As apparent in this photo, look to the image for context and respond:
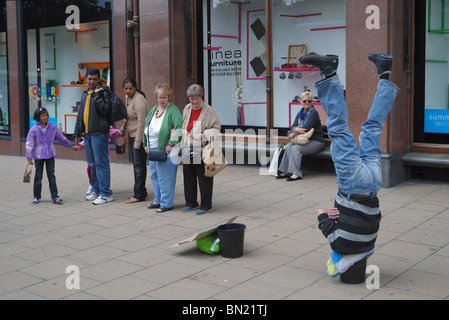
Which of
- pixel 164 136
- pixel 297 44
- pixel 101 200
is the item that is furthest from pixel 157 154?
pixel 297 44

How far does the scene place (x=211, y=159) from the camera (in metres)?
7.82

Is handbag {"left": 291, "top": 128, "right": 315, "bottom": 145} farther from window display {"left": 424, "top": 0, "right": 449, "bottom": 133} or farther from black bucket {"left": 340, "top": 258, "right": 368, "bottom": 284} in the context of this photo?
black bucket {"left": 340, "top": 258, "right": 368, "bottom": 284}

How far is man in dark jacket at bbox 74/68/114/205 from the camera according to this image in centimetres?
875

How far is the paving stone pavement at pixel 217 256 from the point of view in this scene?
5070 millimetres

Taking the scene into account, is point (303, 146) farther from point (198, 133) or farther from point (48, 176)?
point (48, 176)

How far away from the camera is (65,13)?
13.9m

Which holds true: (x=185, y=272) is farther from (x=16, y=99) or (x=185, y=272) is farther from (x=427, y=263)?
(x=16, y=99)

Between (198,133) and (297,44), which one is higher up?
(297,44)

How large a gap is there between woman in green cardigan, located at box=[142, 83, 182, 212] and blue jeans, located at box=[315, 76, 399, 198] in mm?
3538

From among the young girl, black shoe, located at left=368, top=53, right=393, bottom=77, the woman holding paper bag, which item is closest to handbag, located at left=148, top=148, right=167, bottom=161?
the woman holding paper bag

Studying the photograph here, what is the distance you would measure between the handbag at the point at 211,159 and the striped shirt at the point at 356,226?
3.00m

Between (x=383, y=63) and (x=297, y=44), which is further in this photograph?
(x=297, y=44)

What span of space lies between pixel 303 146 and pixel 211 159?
9.52 ft
